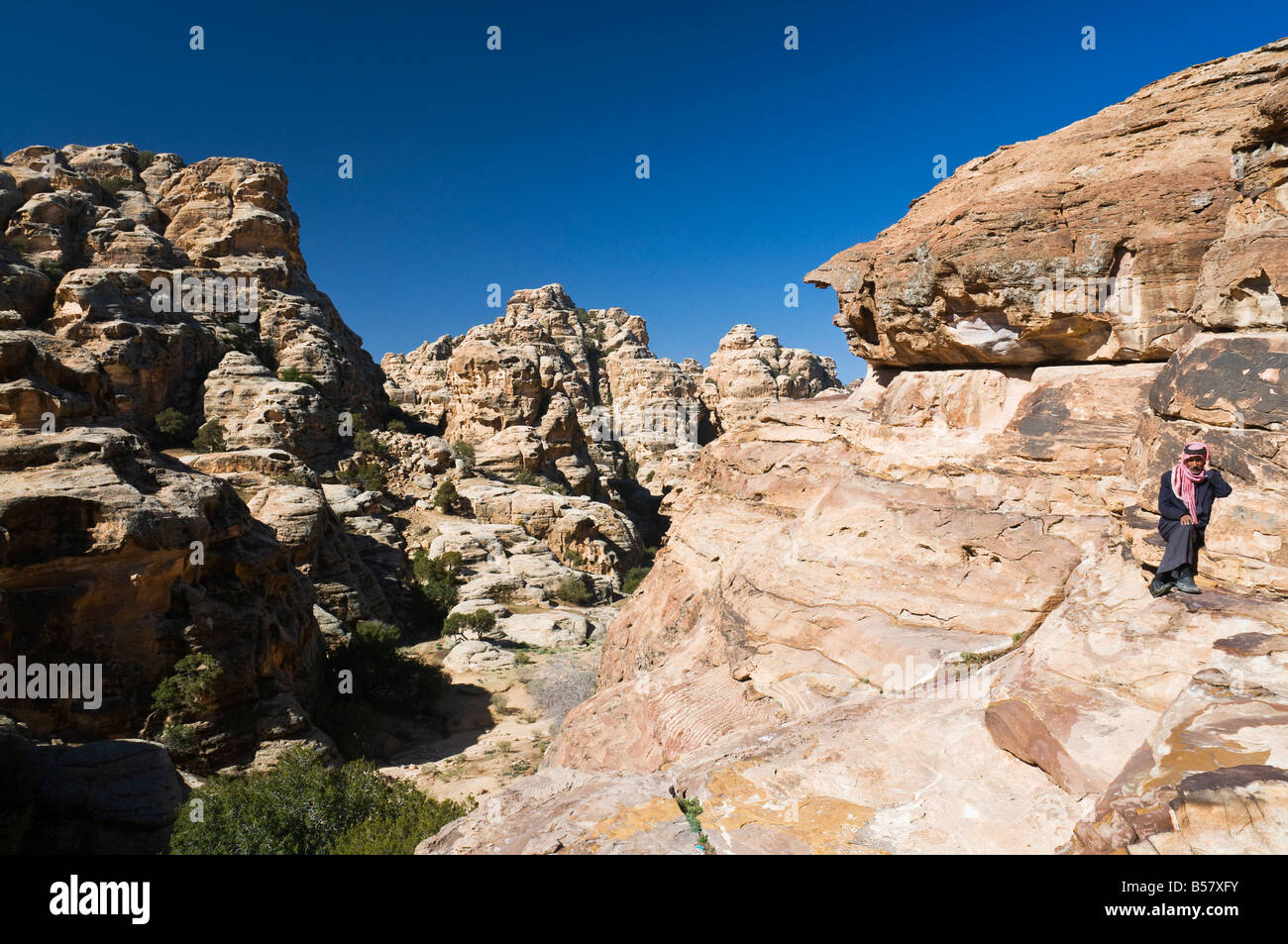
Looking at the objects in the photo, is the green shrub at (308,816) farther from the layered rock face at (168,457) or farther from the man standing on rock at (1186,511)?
the man standing on rock at (1186,511)

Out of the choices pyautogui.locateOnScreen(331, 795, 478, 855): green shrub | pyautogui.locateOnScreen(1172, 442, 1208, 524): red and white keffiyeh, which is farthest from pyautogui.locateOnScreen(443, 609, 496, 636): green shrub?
pyautogui.locateOnScreen(1172, 442, 1208, 524): red and white keffiyeh

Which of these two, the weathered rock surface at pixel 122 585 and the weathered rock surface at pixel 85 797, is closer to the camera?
the weathered rock surface at pixel 85 797

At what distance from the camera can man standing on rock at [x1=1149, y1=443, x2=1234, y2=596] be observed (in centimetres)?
580

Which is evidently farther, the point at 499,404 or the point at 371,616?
the point at 499,404

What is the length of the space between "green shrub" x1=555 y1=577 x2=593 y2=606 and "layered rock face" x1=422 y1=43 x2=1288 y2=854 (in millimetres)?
21494

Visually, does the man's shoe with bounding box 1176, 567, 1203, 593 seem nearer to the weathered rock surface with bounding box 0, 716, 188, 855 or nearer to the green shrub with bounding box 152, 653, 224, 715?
the weathered rock surface with bounding box 0, 716, 188, 855

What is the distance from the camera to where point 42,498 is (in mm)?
13234

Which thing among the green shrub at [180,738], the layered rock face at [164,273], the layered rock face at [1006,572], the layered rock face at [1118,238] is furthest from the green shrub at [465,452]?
the layered rock face at [1118,238]

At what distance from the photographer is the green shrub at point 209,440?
35.5m

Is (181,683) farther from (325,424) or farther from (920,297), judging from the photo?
(325,424)

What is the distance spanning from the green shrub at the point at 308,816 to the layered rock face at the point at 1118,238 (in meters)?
12.2
